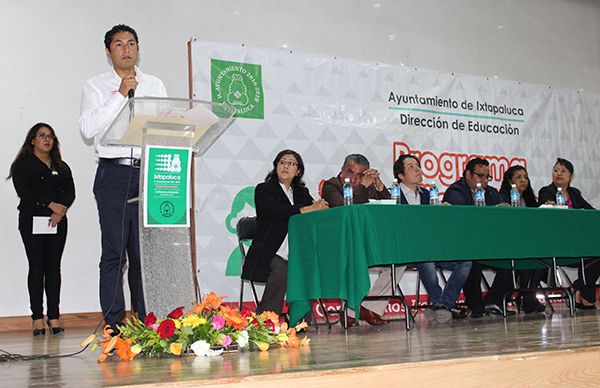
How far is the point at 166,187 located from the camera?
2648 millimetres

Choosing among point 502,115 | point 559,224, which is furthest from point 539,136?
point 559,224

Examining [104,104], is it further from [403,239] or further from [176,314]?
[403,239]

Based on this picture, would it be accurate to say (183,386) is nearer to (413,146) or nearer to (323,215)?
(323,215)

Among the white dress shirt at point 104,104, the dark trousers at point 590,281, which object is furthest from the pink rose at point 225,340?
the dark trousers at point 590,281

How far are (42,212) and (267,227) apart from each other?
1.59m

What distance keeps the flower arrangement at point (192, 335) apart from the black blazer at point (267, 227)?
175 centimetres

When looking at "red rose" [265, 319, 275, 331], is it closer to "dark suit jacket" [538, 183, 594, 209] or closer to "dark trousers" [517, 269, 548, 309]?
"dark trousers" [517, 269, 548, 309]

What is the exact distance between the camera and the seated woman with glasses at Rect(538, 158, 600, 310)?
209 inches

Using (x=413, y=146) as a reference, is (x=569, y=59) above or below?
above

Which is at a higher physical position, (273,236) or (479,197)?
(479,197)

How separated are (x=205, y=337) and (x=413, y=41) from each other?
4.92 meters

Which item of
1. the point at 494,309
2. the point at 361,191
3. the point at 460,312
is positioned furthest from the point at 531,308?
the point at 361,191

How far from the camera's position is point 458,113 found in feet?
21.3

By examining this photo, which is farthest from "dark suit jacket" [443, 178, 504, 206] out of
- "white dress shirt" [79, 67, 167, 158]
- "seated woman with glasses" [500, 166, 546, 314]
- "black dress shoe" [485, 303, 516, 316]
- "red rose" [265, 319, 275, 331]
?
"red rose" [265, 319, 275, 331]
